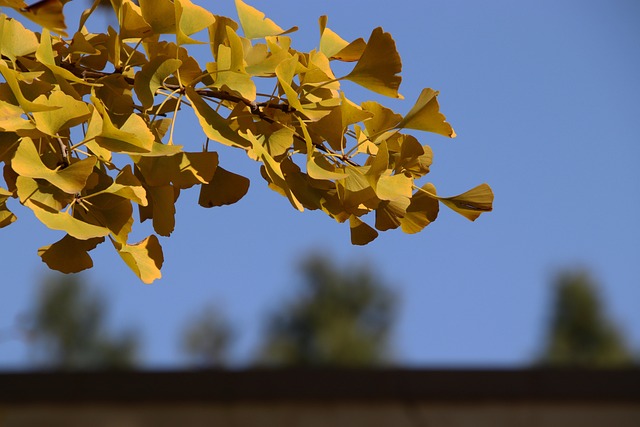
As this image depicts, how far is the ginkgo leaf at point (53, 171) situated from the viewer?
26cm

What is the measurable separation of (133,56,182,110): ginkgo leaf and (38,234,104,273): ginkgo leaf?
0.18ft

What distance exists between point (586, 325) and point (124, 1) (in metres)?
10.5

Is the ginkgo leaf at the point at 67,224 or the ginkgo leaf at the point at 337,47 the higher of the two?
the ginkgo leaf at the point at 337,47

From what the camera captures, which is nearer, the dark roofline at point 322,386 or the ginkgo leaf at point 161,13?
the ginkgo leaf at point 161,13

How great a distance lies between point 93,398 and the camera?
1.37 metres

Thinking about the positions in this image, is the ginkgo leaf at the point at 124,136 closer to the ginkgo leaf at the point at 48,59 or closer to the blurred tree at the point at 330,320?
the ginkgo leaf at the point at 48,59

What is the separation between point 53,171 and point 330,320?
10.3 meters

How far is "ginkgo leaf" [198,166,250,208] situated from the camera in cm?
33

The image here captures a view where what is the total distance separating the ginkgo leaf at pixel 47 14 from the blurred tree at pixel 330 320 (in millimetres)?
9868

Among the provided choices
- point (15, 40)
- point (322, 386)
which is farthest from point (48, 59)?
point (322, 386)

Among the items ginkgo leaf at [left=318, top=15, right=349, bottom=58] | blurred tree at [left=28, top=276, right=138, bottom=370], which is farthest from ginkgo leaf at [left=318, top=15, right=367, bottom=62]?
blurred tree at [left=28, top=276, right=138, bottom=370]

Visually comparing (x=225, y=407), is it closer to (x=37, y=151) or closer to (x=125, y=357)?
(x=37, y=151)

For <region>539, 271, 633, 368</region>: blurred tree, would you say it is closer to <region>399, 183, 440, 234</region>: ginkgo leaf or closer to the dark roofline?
the dark roofline

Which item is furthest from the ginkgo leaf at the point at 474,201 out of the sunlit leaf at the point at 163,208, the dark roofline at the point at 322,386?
the dark roofline at the point at 322,386
